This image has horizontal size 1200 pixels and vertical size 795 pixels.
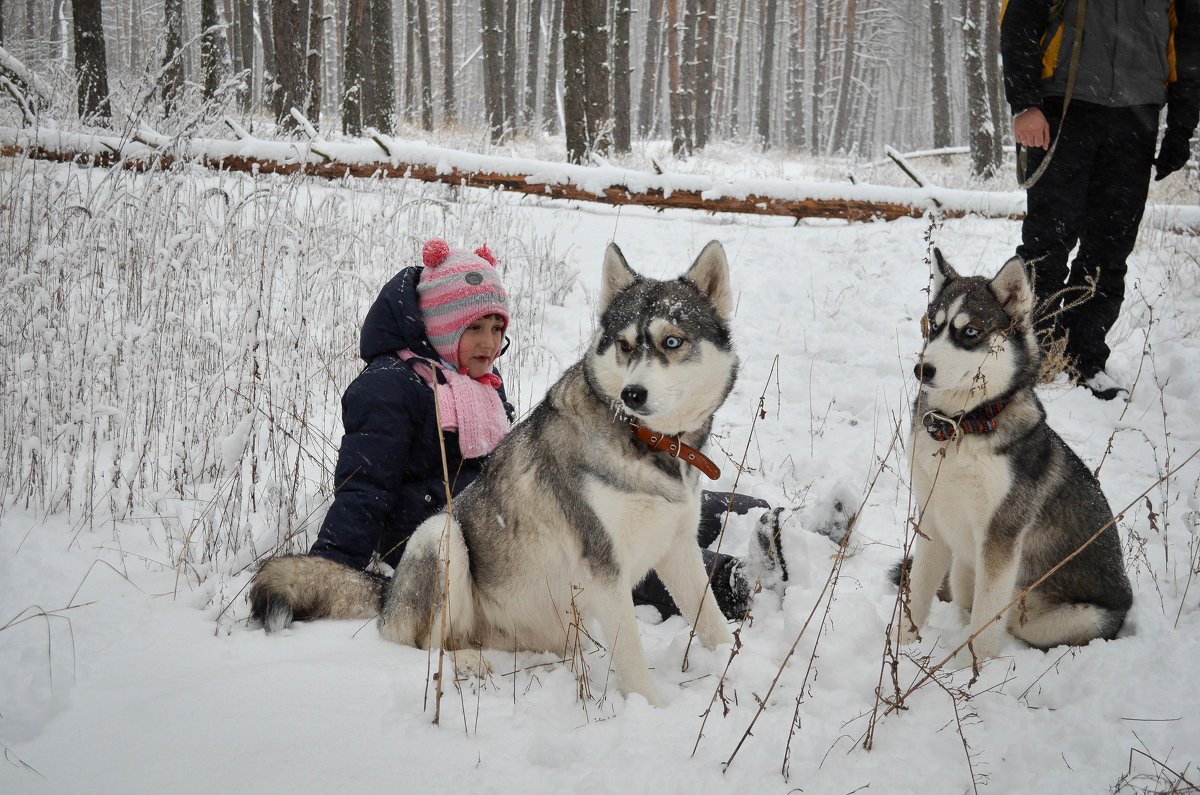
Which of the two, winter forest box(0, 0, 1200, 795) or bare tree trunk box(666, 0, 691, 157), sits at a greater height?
bare tree trunk box(666, 0, 691, 157)

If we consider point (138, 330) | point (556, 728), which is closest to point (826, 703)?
point (556, 728)

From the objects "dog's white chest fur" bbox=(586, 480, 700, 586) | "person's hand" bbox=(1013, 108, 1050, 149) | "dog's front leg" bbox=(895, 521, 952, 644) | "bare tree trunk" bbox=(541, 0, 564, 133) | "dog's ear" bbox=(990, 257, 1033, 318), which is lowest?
"dog's front leg" bbox=(895, 521, 952, 644)

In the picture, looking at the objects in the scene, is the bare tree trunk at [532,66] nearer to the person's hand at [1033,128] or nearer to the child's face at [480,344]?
the person's hand at [1033,128]

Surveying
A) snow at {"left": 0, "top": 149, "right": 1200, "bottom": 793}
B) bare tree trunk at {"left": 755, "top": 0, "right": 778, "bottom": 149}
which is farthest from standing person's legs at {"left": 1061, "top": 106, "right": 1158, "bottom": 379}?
bare tree trunk at {"left": 755, "top": 0, "right": 778, "bottom": 149}

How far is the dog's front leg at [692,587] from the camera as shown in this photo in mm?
2730

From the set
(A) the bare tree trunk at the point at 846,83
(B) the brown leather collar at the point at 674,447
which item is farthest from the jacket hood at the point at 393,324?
(A) the bare tree trunk at the point at 846,83

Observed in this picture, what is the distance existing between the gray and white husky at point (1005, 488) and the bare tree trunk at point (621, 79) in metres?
10.3

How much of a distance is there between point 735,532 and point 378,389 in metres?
2.06

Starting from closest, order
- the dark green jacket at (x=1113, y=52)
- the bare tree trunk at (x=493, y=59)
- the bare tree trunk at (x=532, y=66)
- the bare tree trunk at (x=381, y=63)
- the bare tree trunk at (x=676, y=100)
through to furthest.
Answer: the dark green jacket at (x=1113, y=52) < the bare tree trunk at (x=381, y=63) < the bare tree trunk at (x=676, y=100) < the bare tree trunk at (x=493, y=59) < the bare tree trunk at (x=532, y=66)

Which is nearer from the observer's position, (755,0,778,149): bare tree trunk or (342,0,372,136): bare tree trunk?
(342,0,372,136): bare tree trunk

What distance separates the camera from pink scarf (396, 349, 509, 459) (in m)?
3.17

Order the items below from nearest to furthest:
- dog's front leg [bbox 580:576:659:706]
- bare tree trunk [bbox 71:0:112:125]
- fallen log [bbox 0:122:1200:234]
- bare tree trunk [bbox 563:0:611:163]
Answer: dog's front leg [bbox 580:576:659:706], fallen log [bbox 0:122:1200:234], bare tree trunk [bbox 563:0:611:163], bare tree trunk [bbox 71:0:112:125]

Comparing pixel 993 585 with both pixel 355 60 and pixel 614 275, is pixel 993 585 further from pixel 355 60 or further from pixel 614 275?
pixel 355 60

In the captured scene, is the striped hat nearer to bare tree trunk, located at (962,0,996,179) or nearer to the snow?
the snow
